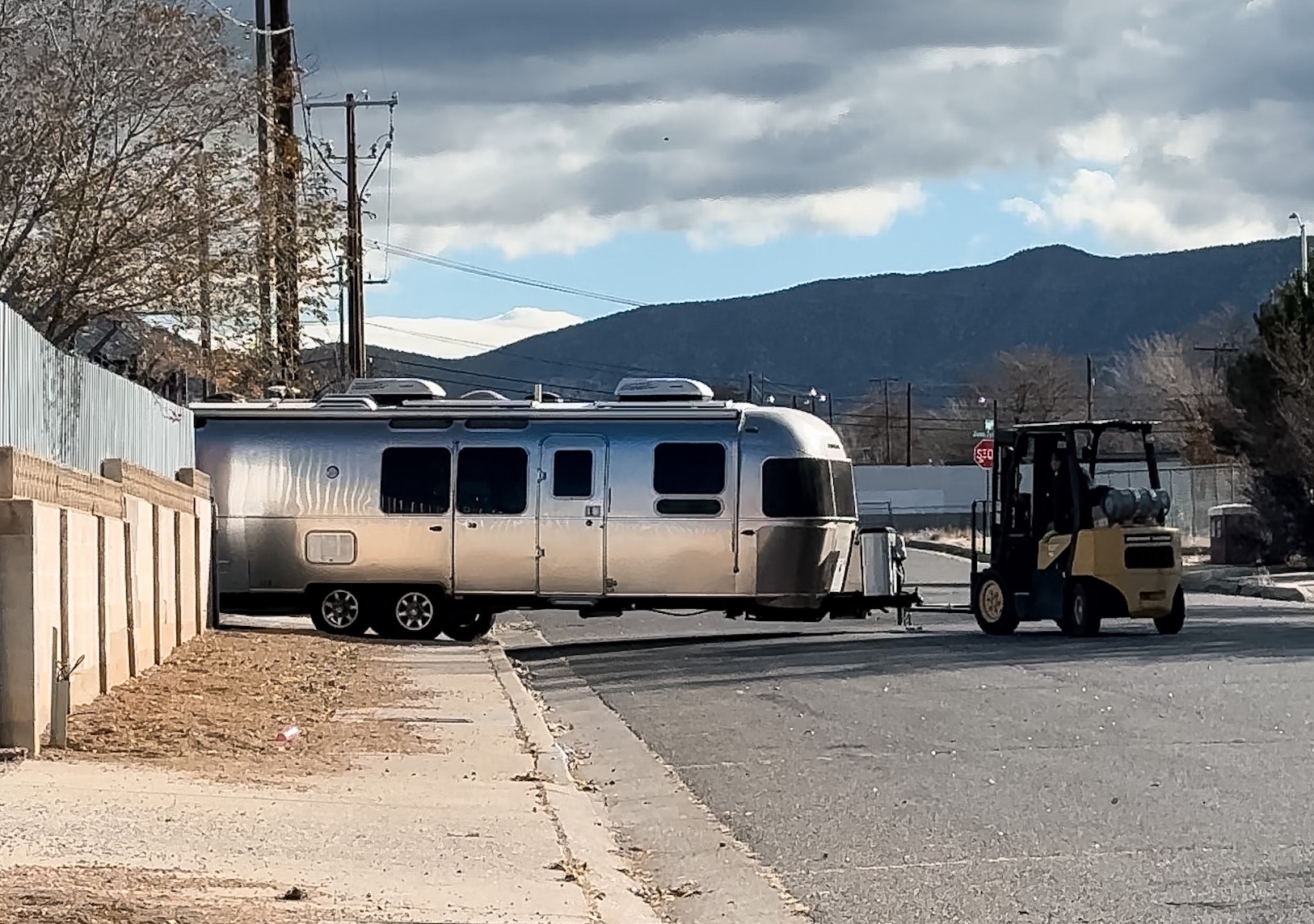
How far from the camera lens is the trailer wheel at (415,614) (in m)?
23.8

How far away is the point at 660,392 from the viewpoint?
79.8 feet

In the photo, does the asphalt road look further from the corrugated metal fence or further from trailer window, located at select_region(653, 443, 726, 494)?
the corrugated metal fence

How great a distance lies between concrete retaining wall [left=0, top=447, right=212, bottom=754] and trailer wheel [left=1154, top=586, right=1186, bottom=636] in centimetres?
1116

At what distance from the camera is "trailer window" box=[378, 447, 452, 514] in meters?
23.6

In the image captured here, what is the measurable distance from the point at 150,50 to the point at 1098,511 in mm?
11698

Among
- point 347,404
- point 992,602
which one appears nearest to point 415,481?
point 347,404

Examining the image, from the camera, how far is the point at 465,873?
857cm

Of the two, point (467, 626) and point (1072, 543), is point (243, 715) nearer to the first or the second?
point (467, 626)

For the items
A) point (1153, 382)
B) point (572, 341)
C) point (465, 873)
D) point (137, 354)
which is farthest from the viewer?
point (572, 341)

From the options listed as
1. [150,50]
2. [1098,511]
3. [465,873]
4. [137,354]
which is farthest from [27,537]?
[1098,511]


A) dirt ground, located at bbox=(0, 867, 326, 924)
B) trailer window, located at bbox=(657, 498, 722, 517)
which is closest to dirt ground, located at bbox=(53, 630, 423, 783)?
dirt ground, located at bbox=(0, 867, 326, 924)

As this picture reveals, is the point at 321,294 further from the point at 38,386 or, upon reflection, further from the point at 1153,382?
the point at 1153,382

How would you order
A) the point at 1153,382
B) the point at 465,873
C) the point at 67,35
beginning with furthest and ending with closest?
the point at 1153,382, the point at 67,35, the point at 465,873

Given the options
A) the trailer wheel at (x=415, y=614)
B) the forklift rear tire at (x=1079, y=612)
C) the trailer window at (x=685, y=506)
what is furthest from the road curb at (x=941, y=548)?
the trailer wheel at (x=415, y=614)
